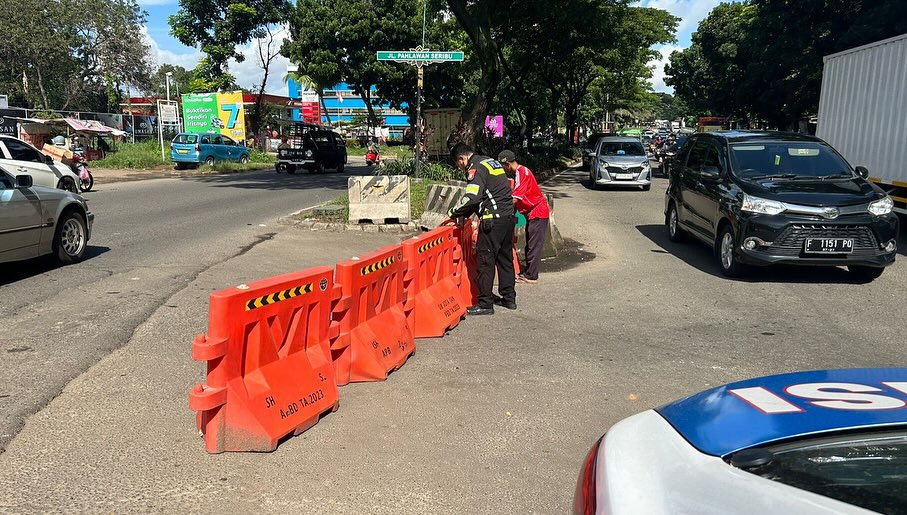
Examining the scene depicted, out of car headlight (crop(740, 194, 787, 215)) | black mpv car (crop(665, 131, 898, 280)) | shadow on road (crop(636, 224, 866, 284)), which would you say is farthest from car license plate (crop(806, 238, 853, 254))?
shadow on road (crop(636, 224, 866, 284))

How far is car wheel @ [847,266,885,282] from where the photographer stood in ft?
29.0

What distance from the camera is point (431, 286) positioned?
658 cm

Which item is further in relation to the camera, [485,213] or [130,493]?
[485,213]

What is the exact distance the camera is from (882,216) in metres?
8.39

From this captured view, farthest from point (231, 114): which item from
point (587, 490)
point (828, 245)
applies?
point (587, 490)

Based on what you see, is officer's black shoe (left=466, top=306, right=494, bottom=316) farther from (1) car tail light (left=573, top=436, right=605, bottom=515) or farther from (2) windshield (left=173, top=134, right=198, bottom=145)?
(2) windshield (left=173, top=134, right=198, bottom=145)

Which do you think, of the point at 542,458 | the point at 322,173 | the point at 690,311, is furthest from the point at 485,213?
the point at 322,173

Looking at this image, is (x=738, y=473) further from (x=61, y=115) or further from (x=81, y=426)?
(x=61, y=115)

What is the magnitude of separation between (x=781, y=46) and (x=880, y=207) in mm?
27091

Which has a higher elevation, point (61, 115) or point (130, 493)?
point (61, 115)

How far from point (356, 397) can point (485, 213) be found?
285cm

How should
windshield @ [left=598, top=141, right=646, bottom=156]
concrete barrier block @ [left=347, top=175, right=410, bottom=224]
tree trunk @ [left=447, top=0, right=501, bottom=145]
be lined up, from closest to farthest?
concrete barrier block @ [left=347, top=175, right=410, bottom=224] → tree trunk @ [left=447, top=0, right=501, bottom=145] → windshield @ [left=598, top=141, right=646, bottom=156]

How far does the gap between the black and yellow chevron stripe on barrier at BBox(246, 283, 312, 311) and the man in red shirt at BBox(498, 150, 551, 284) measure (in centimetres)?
482

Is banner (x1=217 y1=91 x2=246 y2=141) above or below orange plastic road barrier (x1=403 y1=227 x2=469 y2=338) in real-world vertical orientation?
above
